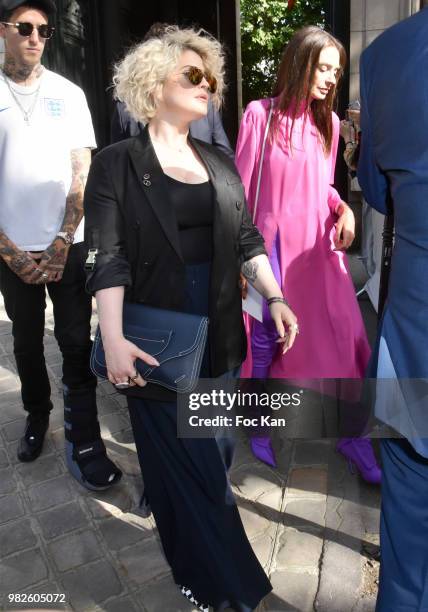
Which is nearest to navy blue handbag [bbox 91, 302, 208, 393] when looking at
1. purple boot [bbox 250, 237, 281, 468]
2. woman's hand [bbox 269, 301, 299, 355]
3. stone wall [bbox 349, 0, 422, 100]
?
woman's hand [bbox 269, 301, 299, 355]

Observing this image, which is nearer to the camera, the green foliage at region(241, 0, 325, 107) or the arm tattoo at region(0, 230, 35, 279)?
the arm tattoo at region(0, 230, 35, 279)

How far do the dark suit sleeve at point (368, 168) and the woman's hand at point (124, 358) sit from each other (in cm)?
82

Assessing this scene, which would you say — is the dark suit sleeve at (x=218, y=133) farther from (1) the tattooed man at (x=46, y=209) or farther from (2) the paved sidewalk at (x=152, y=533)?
(2) the paved sidewalk at (x=152, y=533)

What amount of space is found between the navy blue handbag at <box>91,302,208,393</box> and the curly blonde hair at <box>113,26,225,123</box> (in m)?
0.70

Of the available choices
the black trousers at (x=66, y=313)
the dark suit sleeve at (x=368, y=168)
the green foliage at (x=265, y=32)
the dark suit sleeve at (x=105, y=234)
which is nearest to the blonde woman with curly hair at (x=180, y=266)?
the dark suit sleeve at (x=105, y=234)

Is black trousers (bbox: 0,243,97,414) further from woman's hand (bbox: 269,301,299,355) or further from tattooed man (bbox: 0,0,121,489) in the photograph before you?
woman's hand (bbox: 269,301,299,355)

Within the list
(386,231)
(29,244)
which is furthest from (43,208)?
(386,231)

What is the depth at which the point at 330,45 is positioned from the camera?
304cm

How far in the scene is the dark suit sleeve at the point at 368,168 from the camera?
1736 mm

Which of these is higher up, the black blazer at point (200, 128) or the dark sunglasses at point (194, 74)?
the dark sunglasses at point (194, 74)

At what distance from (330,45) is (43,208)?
157cm

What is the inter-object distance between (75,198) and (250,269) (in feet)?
3.79

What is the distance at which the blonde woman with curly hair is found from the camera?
204cm

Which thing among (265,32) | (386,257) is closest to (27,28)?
(386,257)
